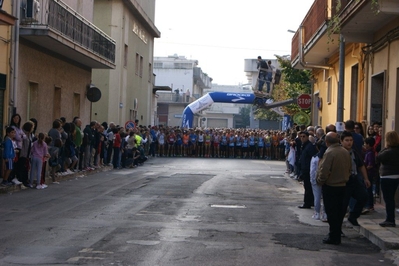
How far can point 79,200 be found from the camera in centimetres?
1567

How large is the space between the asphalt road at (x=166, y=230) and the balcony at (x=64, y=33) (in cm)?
595

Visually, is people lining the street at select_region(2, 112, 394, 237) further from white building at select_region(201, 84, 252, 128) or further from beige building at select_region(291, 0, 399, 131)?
white building at select_region(201, 84, 252, 128)

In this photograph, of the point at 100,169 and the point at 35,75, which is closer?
the point at 35,75

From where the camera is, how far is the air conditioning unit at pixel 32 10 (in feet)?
71.6

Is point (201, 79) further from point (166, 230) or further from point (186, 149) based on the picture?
point (166, 230)

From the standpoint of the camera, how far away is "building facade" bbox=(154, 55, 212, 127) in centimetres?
8550

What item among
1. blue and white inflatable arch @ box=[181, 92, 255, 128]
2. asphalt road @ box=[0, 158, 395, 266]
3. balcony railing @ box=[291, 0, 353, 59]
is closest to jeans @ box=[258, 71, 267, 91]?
blue and white inflatable arch @ box=[181, 92, 255, 128]

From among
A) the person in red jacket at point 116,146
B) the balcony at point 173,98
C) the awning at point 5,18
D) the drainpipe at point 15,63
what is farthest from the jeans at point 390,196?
the balcony at point 173,98

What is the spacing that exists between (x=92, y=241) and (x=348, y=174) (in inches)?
155

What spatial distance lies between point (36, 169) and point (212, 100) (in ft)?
102

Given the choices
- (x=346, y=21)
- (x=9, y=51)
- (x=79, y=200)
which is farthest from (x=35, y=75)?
(x=346, y=21)

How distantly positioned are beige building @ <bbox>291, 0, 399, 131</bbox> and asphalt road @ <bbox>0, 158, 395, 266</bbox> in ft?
10.6

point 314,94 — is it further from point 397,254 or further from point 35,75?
point 397,254

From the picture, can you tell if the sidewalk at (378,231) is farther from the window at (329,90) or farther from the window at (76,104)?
the window at (76,104)
